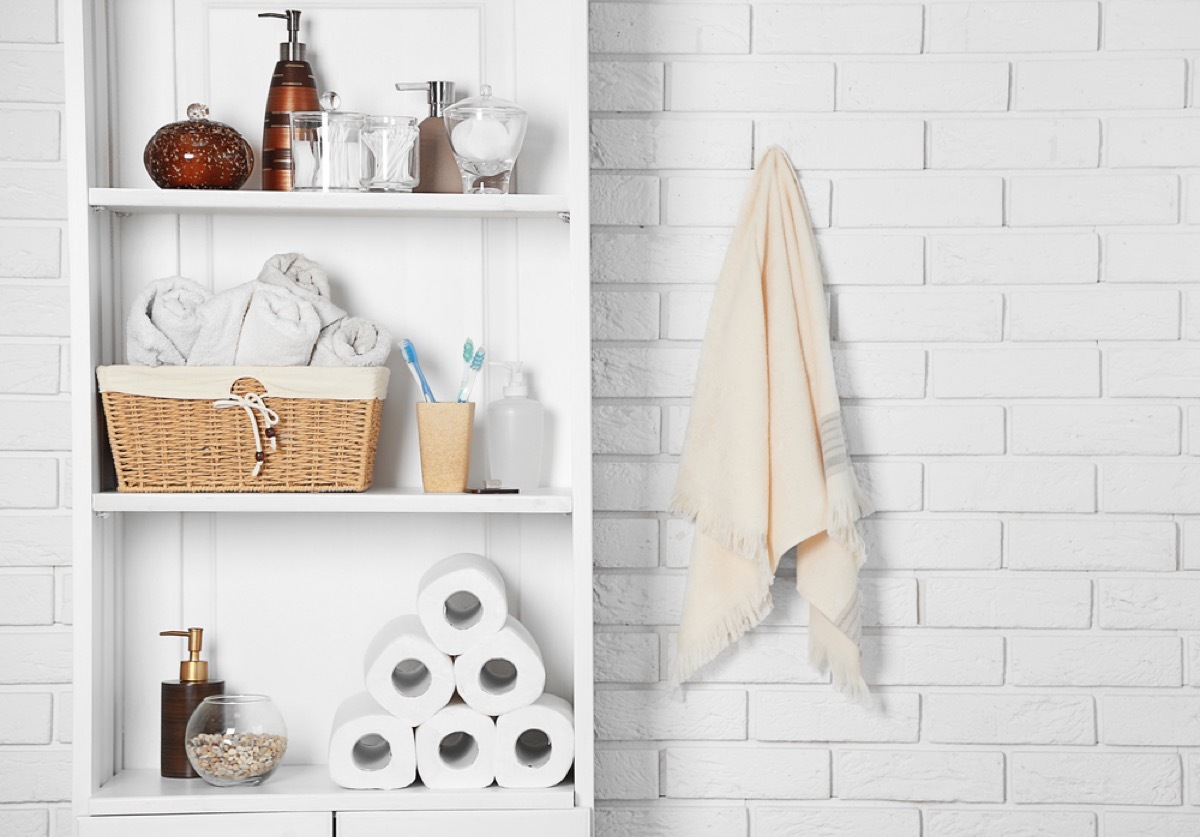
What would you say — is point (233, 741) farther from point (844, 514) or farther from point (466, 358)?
point (844, 514)

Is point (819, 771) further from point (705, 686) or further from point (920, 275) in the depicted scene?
point (920, 275)

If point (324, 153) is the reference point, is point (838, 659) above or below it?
below

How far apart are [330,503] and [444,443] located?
155mm

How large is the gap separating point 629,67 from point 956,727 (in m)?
1.02

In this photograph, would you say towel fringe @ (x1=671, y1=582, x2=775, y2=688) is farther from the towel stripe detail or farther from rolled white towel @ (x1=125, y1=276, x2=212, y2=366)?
rolled white towel @ (x1=125, y1=276, x2=212, y2=366)

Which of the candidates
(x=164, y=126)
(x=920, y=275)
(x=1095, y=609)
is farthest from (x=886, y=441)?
(x=164, y=126)

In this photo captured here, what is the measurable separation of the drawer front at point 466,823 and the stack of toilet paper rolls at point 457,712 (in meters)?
0.04

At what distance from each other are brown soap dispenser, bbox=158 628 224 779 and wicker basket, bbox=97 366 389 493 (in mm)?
219

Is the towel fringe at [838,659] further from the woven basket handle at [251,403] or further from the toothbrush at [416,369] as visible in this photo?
the woven basket handle at [251,403]

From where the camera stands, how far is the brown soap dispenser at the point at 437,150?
1497 millimetres

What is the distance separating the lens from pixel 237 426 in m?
1.40

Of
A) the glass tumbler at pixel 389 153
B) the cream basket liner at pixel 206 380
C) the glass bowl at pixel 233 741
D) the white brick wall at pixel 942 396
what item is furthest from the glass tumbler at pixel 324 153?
the glass bowl at pixel 233 741

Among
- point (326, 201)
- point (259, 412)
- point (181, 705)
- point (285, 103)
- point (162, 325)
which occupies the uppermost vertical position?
point (285, 103)

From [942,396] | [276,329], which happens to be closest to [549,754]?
[276,329]
